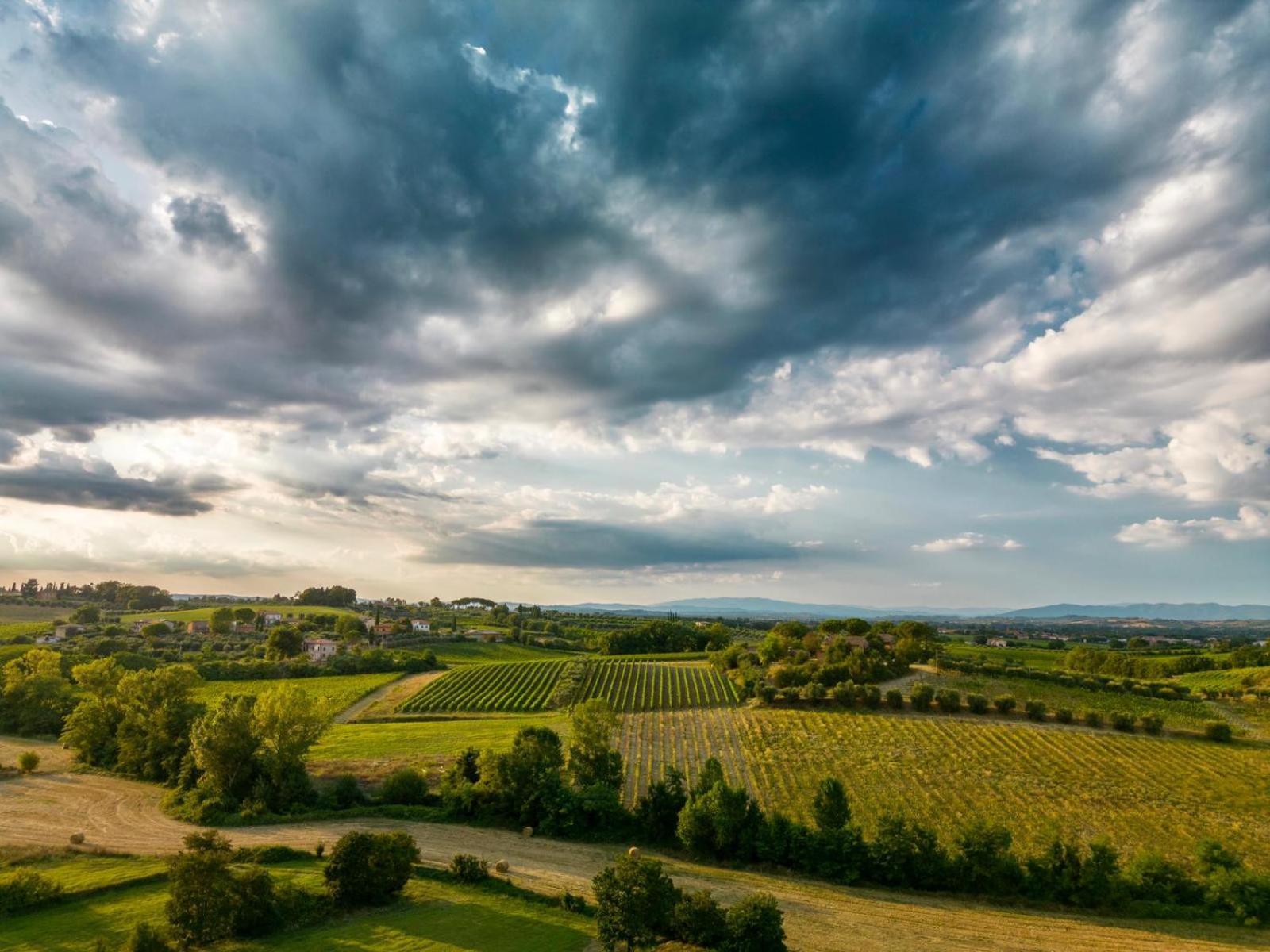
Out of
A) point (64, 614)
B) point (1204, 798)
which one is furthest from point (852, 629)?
point (64, 614)

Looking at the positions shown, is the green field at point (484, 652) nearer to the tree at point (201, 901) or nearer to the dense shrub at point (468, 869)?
the dense shrub at point (468, 869)

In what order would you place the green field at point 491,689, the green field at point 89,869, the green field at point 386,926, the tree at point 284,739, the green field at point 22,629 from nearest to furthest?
the green field at point 386,926 → the green field at point 89,869 → the tree at point 284,739 → the green field at point 491,689 → the green field at point 22,629

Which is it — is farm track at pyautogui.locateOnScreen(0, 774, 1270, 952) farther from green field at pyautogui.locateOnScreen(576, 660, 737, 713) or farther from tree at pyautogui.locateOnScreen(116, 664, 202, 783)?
green field at pyautogui.locateOnScreen(576, 660, 737, 713)

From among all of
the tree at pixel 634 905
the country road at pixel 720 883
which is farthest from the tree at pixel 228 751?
the tree at pixel 634 905

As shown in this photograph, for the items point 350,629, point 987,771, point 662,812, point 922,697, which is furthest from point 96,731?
point 350,629

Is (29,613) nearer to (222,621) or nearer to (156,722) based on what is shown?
(222,621)

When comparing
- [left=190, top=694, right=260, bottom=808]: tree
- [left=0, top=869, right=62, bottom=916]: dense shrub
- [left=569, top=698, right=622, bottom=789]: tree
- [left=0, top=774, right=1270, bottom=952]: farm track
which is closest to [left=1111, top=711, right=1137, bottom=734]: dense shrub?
[left=0, top=774, right=1270, bottom=952]: farm track
